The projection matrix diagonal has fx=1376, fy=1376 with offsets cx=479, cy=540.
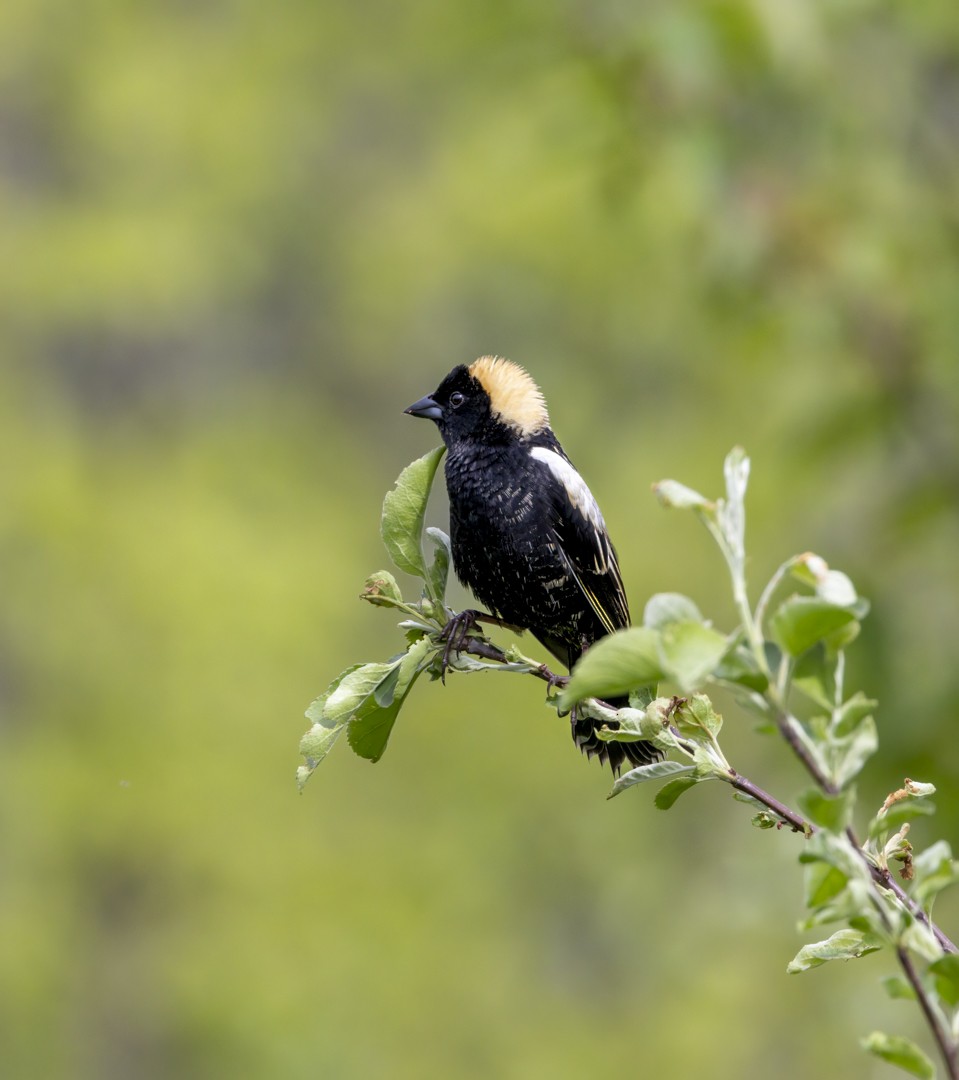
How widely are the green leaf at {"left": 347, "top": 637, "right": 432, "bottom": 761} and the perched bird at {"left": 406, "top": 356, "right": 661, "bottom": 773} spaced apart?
1202 mm

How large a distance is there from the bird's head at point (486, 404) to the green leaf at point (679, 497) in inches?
73.1

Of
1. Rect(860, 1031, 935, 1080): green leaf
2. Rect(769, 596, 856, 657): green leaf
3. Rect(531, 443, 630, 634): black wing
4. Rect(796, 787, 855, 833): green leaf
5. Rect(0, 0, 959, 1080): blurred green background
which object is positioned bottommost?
Rect(860, 1031, 935, 1080): green leaf

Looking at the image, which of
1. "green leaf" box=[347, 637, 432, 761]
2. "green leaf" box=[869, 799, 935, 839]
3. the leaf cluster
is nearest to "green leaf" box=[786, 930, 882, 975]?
the leaf cluster

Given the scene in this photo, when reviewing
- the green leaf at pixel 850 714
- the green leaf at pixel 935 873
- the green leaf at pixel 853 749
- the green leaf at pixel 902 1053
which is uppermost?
the green leaf at pixel 850 714

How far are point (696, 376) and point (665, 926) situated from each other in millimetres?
4624

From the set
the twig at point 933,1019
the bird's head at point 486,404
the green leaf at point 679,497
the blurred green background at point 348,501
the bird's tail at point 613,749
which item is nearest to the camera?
the twig at point 933,1019

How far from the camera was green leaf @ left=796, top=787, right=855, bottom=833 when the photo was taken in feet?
2.70

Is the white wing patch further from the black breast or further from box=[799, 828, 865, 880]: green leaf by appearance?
box=[799, 828, 865, 880]: green leaf

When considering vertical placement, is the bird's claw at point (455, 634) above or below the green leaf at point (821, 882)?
above

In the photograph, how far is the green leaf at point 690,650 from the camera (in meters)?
0.80

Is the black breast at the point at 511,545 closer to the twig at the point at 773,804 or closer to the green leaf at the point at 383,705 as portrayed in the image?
the green leaf at the point at 383,705

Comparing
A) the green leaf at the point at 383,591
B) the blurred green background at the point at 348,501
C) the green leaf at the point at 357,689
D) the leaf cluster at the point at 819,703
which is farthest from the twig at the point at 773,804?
the blurred green background at the point at 348,501

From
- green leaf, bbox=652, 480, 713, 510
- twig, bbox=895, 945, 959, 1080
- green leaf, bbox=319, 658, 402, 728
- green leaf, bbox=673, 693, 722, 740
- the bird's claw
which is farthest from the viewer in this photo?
the bird's claw

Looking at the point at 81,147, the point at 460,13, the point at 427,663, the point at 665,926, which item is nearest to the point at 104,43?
the point at 81,147
